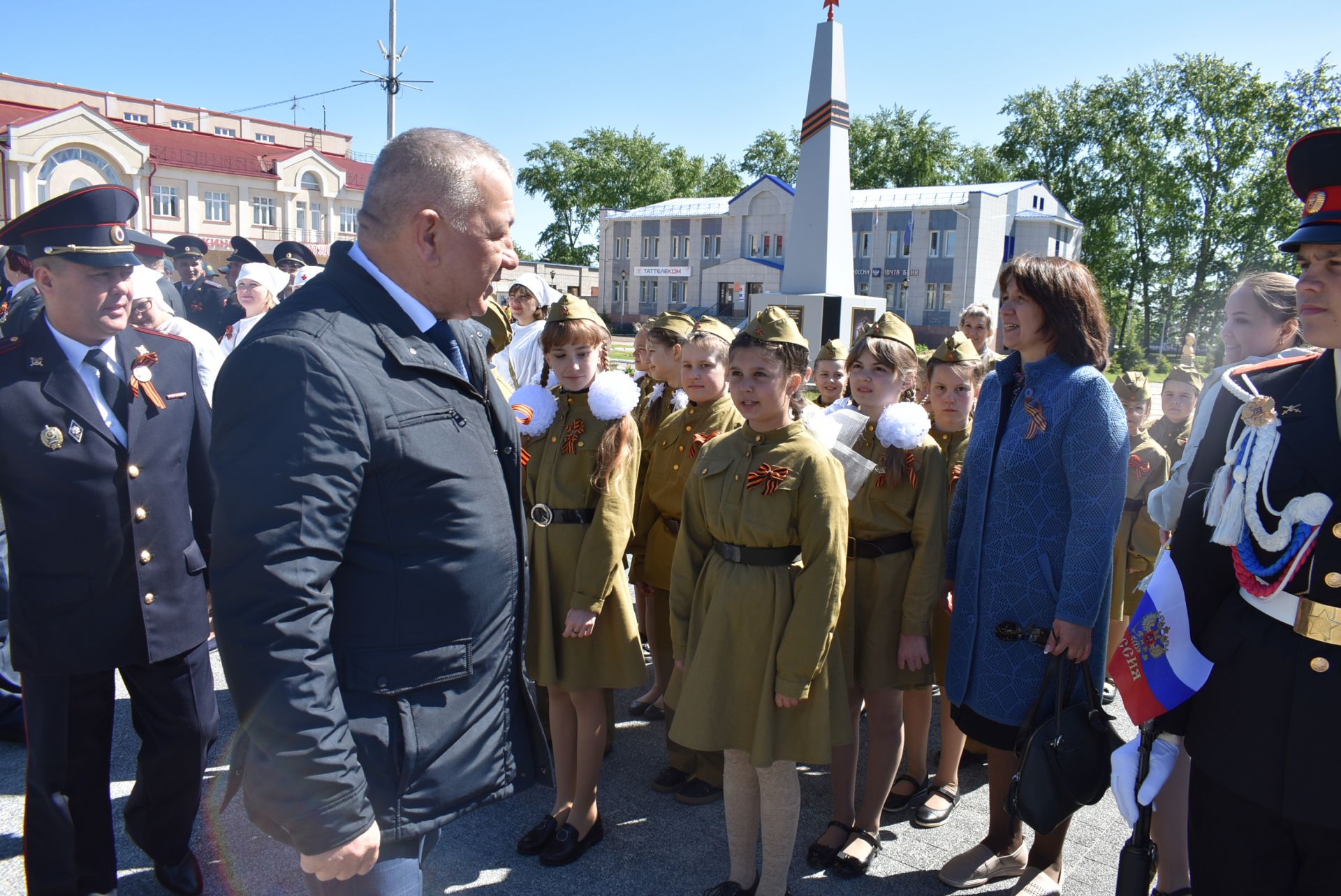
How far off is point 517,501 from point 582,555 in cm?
131

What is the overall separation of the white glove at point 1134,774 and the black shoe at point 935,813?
1412 mm

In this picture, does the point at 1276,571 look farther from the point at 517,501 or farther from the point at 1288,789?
the point at 517,501

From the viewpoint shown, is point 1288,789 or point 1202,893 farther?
point 1202,893

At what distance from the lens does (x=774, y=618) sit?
2.88 meters

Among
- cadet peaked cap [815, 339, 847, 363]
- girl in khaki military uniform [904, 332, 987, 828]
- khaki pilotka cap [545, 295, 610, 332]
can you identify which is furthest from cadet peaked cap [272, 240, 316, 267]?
girl in khaki military uniform [904, 332, 987, 828]

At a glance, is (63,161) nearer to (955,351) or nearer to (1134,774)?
(955,351)

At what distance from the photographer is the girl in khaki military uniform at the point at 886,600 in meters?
3.29

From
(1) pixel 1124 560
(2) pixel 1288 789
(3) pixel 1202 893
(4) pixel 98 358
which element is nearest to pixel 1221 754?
(2) pixel 1288 789

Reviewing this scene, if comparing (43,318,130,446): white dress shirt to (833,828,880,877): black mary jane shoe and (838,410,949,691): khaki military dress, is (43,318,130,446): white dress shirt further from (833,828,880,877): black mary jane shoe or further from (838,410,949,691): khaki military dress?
(833,828,880,877): black mary jane shoe

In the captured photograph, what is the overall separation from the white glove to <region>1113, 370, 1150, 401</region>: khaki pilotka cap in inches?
120

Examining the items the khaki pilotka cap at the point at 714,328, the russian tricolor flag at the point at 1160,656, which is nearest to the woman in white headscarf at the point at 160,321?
the khaki pilotka cap at the point at 714,328

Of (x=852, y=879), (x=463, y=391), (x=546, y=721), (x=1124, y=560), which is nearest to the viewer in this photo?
(x=463, y=391)

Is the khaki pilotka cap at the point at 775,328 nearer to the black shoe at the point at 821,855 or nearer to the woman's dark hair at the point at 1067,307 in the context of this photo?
the woman's dark hair at the point at 1067,307

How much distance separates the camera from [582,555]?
328 centimetres
